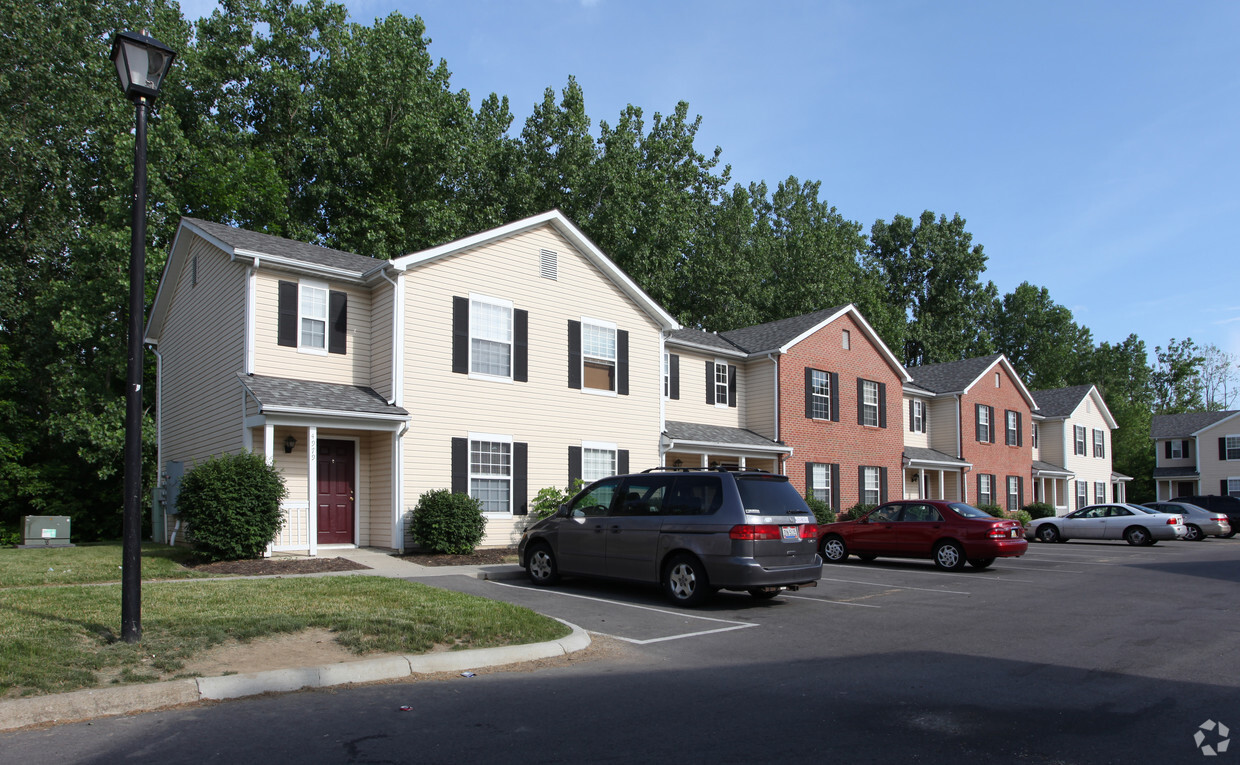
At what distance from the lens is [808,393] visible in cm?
2845

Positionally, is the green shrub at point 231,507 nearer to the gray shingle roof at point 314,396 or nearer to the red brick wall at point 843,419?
the gray shingle roof at point 314,396

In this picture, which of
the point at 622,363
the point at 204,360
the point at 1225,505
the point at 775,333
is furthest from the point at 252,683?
the point at 1225,505

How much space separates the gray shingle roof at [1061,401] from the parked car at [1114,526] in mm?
14996

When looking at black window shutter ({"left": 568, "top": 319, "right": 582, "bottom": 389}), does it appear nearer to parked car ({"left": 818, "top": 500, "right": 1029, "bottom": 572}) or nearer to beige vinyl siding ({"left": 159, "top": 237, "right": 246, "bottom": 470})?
parked car ({"left": 818, "top": 500, "right": 1029, "bottom": 572})

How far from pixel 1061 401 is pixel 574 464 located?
119 feet

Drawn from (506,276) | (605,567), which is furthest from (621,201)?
(605,567)

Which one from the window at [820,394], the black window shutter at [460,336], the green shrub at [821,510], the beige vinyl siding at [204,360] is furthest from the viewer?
the window at [820,394]

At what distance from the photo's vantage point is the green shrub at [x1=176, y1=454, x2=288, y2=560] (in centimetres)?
1463

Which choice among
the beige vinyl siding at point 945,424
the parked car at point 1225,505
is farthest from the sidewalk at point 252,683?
the parked car at point 1225,505

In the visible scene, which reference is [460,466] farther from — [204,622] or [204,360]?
[204,622]

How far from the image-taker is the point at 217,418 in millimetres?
18406

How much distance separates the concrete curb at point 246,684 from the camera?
232 inches

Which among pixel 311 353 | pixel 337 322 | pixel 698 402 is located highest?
pixel 337 322

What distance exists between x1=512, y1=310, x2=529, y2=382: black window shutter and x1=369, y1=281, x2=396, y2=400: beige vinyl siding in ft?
9.67
